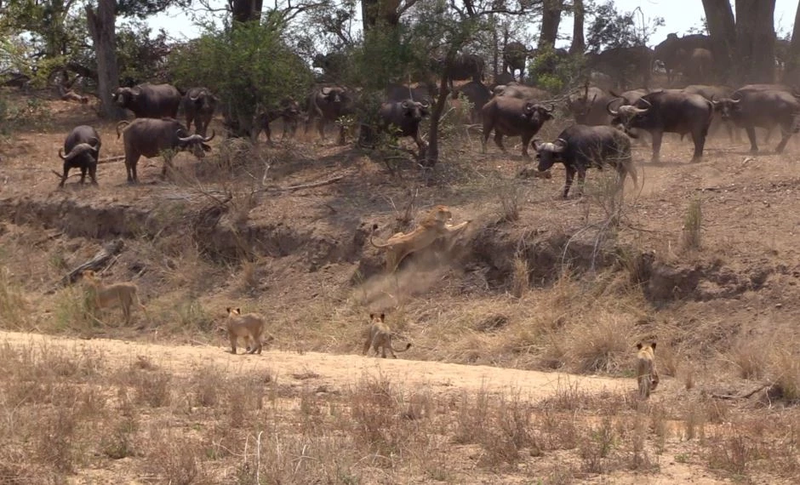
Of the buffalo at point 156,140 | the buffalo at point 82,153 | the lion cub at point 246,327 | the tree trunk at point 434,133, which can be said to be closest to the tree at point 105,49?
the buffalo at point 82,153

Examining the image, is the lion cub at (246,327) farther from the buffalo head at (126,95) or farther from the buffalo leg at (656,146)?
the buffalo head at (126,95)

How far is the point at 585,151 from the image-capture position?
61.0 ft

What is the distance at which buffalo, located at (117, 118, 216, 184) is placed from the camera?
22688 mm

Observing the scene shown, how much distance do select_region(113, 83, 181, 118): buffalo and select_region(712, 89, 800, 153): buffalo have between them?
12.1 m

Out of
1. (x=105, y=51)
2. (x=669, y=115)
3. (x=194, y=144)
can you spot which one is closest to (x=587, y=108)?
(x=669, y=115)

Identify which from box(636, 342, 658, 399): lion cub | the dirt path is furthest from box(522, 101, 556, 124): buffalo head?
box(636, 342, 658, 399): lion cub

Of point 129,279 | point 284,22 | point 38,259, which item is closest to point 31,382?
point 129,279

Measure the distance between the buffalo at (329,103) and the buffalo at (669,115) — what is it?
20.3 feet

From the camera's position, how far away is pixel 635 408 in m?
11.1

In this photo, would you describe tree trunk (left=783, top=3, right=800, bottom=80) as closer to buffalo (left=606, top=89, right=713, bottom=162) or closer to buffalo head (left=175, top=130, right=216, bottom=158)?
buffalo (left=606, top=89, right=713, bottom=162)

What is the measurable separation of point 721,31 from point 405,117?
13.5 meters

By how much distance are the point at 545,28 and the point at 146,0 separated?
34.6ft

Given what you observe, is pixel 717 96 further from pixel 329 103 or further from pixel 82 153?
pixel 82 153

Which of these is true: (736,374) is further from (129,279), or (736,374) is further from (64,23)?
(64,23)
